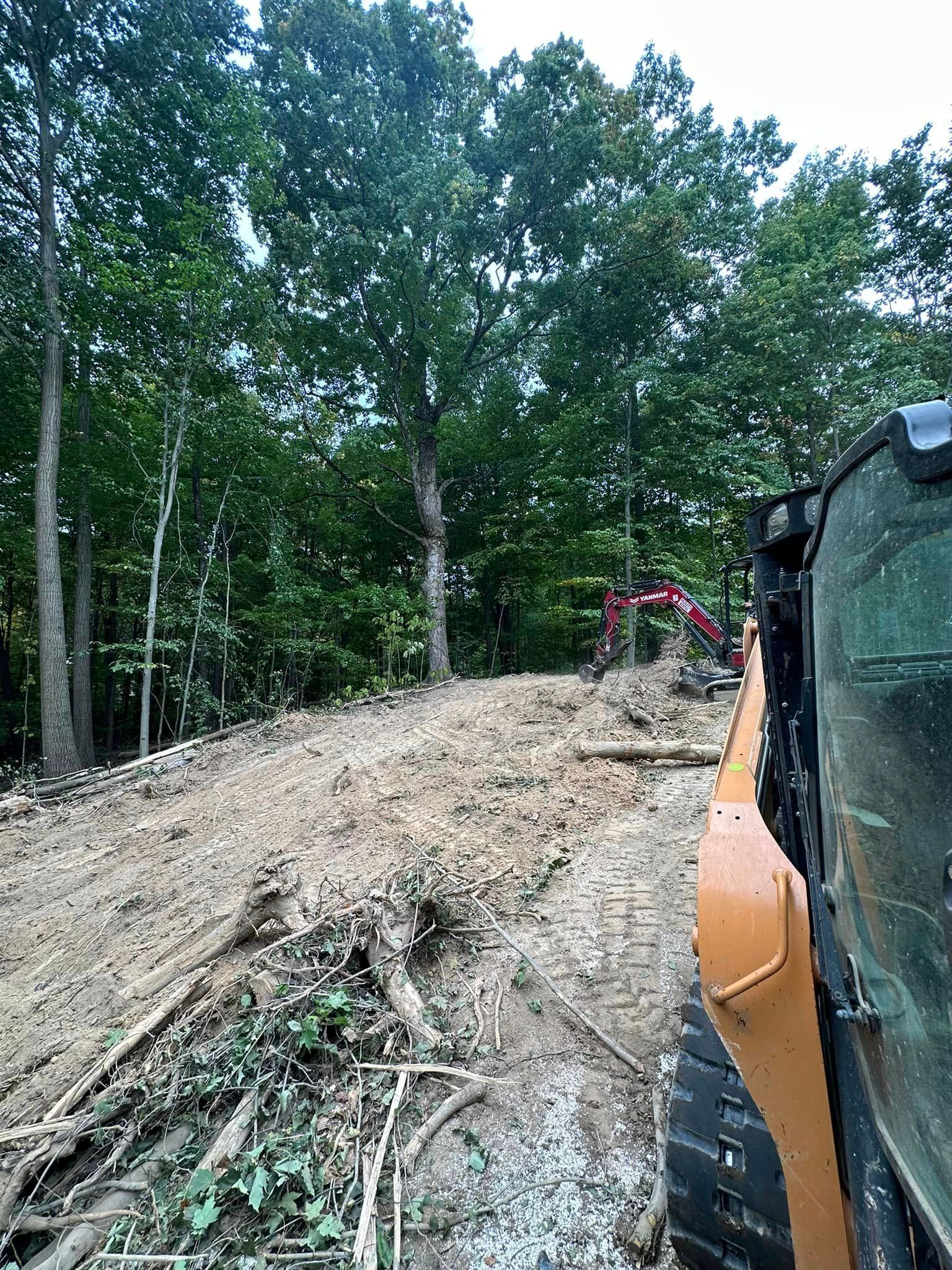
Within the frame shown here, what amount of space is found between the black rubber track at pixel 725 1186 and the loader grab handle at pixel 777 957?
403 millimetres

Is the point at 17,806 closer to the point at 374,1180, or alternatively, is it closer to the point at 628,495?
the point at 374,1180

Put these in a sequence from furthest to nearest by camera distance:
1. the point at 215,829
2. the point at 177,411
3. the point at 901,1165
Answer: the point at 177,411, the point at 215,829, the point at 901,1165

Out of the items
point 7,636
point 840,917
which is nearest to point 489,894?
point 840,917

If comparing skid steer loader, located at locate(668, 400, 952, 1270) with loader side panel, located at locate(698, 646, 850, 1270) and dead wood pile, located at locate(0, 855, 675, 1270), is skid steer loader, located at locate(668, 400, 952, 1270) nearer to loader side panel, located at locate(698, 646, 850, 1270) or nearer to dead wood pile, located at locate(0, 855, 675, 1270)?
loader side panel, located at locate(698, 646, 850, 1270)

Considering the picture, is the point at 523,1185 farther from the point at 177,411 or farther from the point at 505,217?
the point at 505,217

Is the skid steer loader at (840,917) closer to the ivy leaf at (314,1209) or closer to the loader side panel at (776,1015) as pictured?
the loader side panel at (776,1015)

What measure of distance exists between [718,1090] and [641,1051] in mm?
892

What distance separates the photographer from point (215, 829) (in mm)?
4855

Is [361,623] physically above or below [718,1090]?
above

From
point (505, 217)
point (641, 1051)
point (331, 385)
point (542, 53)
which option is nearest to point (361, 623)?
point (331, 385)

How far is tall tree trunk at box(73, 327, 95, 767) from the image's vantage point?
417 inches

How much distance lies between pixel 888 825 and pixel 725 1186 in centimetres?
113

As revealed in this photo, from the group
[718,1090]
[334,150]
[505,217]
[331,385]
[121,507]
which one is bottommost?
[718,1090]

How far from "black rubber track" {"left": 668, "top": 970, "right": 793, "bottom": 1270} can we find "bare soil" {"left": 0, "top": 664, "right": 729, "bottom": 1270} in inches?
18.8
